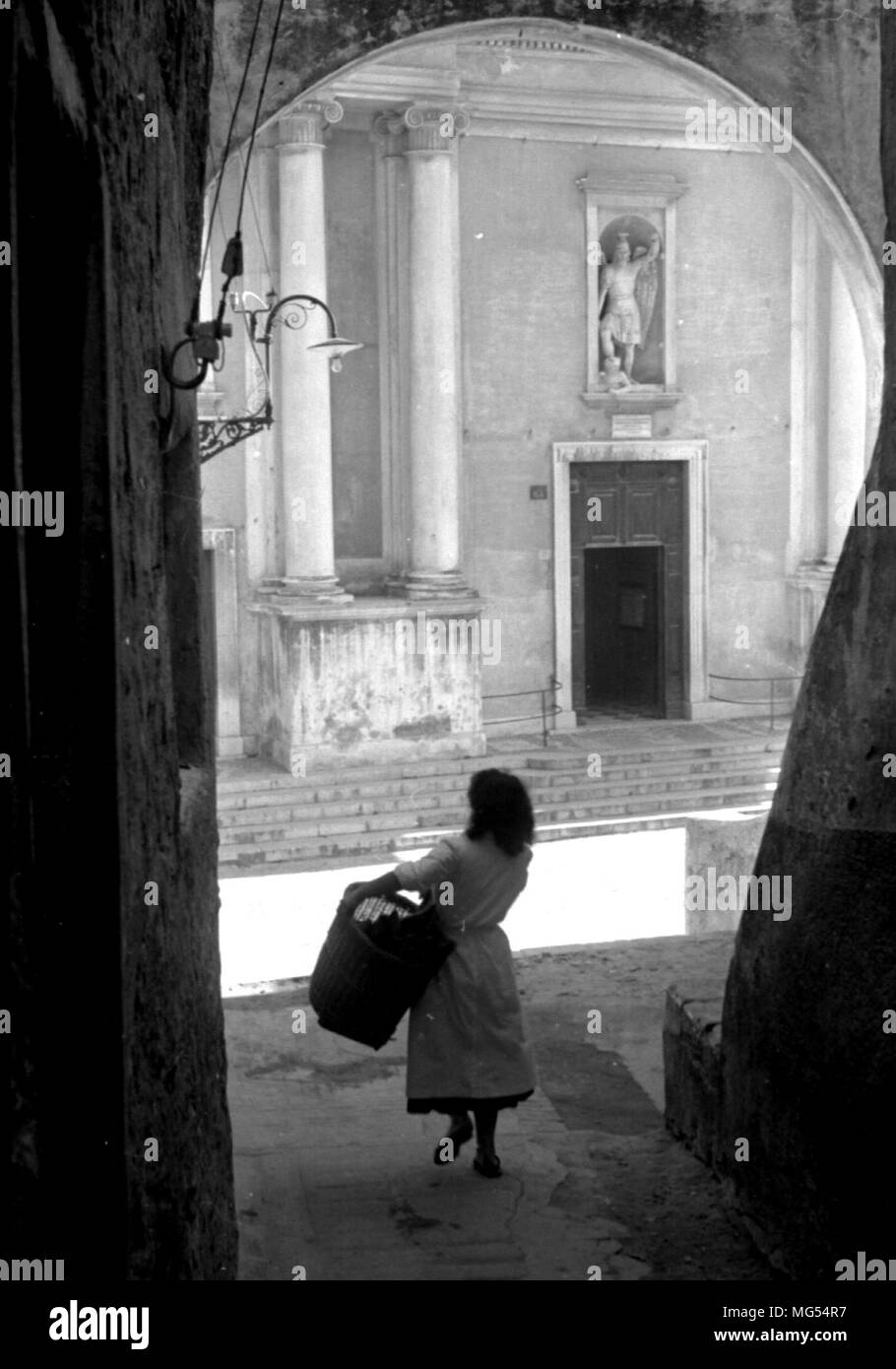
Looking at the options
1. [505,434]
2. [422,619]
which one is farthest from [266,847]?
[505,434]

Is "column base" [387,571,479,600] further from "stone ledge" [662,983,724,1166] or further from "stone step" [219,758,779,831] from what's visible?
"stone ledge" [662,983,724,1166]

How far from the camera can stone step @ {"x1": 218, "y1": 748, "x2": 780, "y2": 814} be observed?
1623 centimetres

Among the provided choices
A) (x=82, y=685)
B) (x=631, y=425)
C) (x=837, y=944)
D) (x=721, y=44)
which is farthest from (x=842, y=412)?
(x=82, y=685)

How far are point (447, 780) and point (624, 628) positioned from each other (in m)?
4.97

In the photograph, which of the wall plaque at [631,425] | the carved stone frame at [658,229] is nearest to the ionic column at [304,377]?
the carved stone frame at [658,229]

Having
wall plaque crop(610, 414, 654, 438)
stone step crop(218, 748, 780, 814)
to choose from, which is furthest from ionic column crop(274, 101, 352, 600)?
wall plaque crop(610, 414, 654, 438)

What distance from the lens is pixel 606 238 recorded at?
19.6 metres

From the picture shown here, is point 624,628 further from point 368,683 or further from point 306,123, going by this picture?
point 306,123

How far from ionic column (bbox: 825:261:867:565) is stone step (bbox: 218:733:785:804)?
315cm

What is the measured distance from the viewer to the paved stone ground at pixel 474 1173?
528 centimetres

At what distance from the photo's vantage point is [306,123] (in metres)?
17.2

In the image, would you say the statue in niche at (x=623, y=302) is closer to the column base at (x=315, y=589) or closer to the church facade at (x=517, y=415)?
the church facade at (x=517, y=415)

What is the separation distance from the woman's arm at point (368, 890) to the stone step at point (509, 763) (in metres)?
10.3
